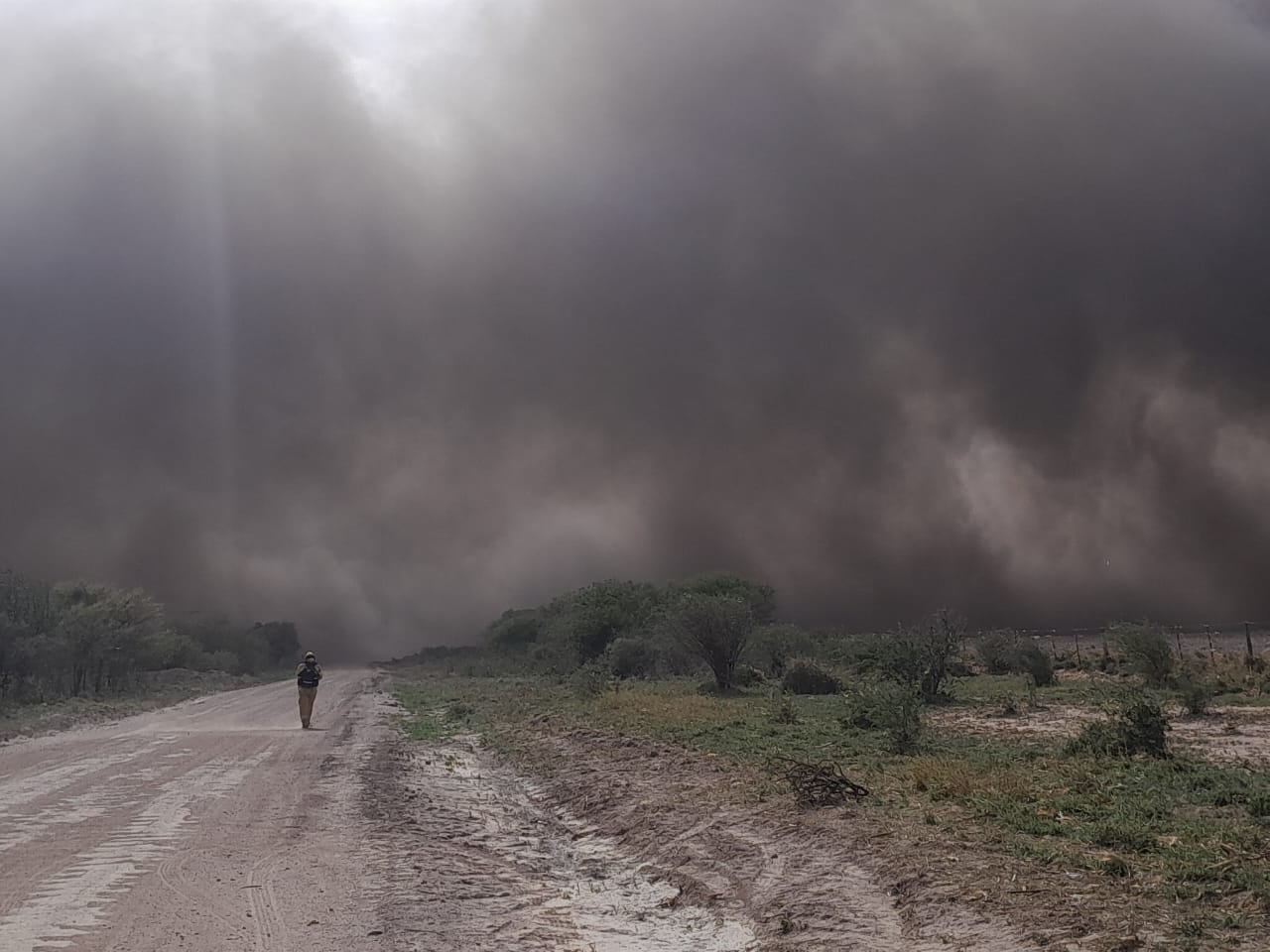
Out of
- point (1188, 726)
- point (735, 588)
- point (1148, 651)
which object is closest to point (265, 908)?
point (1188, 726)

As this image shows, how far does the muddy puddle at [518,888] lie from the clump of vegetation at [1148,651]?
87.9ft

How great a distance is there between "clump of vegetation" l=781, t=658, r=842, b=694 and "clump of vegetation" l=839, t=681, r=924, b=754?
16421 millimetres

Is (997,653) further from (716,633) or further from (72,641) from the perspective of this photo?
(72,641)

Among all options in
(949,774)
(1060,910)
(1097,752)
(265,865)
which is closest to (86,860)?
(265,865)

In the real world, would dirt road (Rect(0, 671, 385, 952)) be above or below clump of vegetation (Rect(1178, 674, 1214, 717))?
above

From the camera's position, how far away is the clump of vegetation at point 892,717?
2011 cm

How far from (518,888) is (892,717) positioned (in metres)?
11.8

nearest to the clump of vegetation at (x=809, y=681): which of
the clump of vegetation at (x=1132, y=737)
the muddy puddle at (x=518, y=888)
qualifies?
the clump of vegetation at (x=1132, y=737)

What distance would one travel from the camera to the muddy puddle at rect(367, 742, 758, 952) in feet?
29.8

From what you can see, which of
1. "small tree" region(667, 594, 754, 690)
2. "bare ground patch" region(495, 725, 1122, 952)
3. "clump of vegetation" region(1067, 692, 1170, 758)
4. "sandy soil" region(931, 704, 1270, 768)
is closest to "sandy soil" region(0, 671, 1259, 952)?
"bare ground patch" region(495, 725, 1122, 952)

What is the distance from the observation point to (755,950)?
29.0 feet

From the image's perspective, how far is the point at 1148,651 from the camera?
35219mm

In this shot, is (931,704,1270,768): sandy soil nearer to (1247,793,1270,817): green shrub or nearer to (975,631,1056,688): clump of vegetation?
(1247,793,1270,817): green shrub

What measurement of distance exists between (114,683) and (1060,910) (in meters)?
74.7
